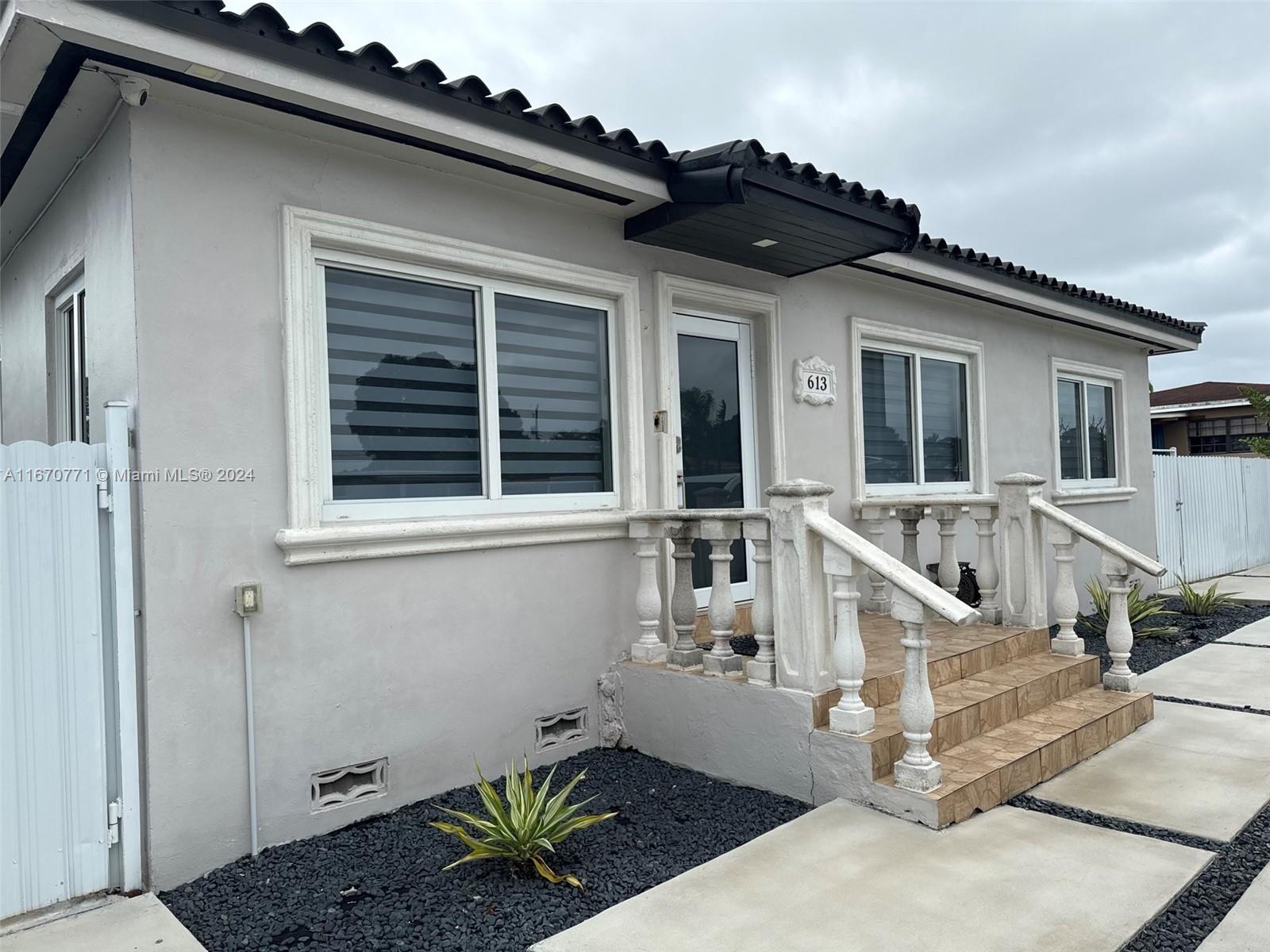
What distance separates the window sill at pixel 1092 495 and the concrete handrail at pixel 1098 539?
281 centimetres

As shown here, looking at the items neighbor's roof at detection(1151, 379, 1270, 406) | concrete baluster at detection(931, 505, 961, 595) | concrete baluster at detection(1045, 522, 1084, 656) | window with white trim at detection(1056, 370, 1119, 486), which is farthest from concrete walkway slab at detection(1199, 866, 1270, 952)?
neighbor's roof at detection(1151, 379, 1270, 406)

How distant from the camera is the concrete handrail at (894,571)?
3.35 metres

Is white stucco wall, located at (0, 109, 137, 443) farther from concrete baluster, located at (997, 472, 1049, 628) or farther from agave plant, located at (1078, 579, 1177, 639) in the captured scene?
agave plant, located at (1078, 579, 1177, 639)

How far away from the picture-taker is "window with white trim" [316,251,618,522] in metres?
3.82

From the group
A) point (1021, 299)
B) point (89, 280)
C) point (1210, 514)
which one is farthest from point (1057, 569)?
point (1210, 514)

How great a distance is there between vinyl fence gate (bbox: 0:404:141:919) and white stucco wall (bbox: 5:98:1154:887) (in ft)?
0.31

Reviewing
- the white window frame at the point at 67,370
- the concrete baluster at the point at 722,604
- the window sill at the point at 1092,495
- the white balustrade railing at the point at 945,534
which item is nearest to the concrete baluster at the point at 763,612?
the concrete baluster at the point at 722,604

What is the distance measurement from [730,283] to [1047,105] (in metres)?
6.51

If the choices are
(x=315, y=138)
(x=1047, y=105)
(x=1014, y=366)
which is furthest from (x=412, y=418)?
(x=1047, y=105)

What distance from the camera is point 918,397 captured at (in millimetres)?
6988

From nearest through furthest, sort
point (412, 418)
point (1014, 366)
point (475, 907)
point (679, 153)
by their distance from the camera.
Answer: point (475, 907) → point (412, 418) → point (679, 153) → point (1014, 366)

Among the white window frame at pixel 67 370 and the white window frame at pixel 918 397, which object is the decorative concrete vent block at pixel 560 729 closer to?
the white window frame at pixel 918 397

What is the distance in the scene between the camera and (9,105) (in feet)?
10.9

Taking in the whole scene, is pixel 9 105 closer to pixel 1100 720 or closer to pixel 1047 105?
pixel 1100 720
